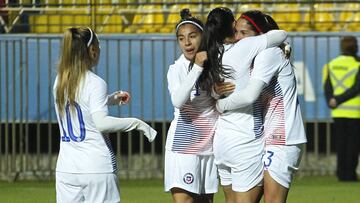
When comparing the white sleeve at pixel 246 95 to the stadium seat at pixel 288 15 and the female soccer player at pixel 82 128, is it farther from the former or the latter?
the stadium seat at pixel 288 15

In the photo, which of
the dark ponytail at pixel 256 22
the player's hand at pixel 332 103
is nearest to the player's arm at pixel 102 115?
the dark ponytail at pixel 256 22

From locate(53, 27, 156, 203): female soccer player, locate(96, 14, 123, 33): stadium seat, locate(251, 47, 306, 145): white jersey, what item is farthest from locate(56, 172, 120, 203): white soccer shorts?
locate(96, 14, 123, 33): stadium seat

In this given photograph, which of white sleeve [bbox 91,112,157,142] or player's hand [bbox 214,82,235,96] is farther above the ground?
player's hand [bbox 214,82,235,96]

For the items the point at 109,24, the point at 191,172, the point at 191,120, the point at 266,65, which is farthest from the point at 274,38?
the point at 109,24

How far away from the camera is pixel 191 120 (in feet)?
28.8

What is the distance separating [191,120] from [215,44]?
0.92 metres

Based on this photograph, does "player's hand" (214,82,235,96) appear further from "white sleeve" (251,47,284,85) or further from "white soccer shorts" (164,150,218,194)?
"white soccer shorts" (164,150,218,194)

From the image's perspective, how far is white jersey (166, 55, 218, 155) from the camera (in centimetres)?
864

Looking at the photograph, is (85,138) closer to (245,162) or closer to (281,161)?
(245,162)

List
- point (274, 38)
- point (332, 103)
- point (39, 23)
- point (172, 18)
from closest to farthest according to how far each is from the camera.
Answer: point (274, 38)
point (332, 103)
point (172, 18)
point (39, 23)

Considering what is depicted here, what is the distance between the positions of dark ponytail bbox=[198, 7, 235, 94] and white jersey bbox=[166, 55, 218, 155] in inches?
15.9

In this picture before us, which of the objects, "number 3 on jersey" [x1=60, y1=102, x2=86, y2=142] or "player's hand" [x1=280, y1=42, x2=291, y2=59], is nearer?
"number 3 on jersey" [x1=60, y1=102, x2=86, y2=142]

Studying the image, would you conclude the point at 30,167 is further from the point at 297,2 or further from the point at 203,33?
the point at 203,33

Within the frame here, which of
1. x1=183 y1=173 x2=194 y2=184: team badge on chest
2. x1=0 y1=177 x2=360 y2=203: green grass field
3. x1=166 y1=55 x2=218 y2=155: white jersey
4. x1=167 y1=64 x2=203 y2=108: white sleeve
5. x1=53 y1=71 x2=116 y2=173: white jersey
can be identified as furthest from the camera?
x1=0 y1=177 x2=360 y2=203: green grass field
